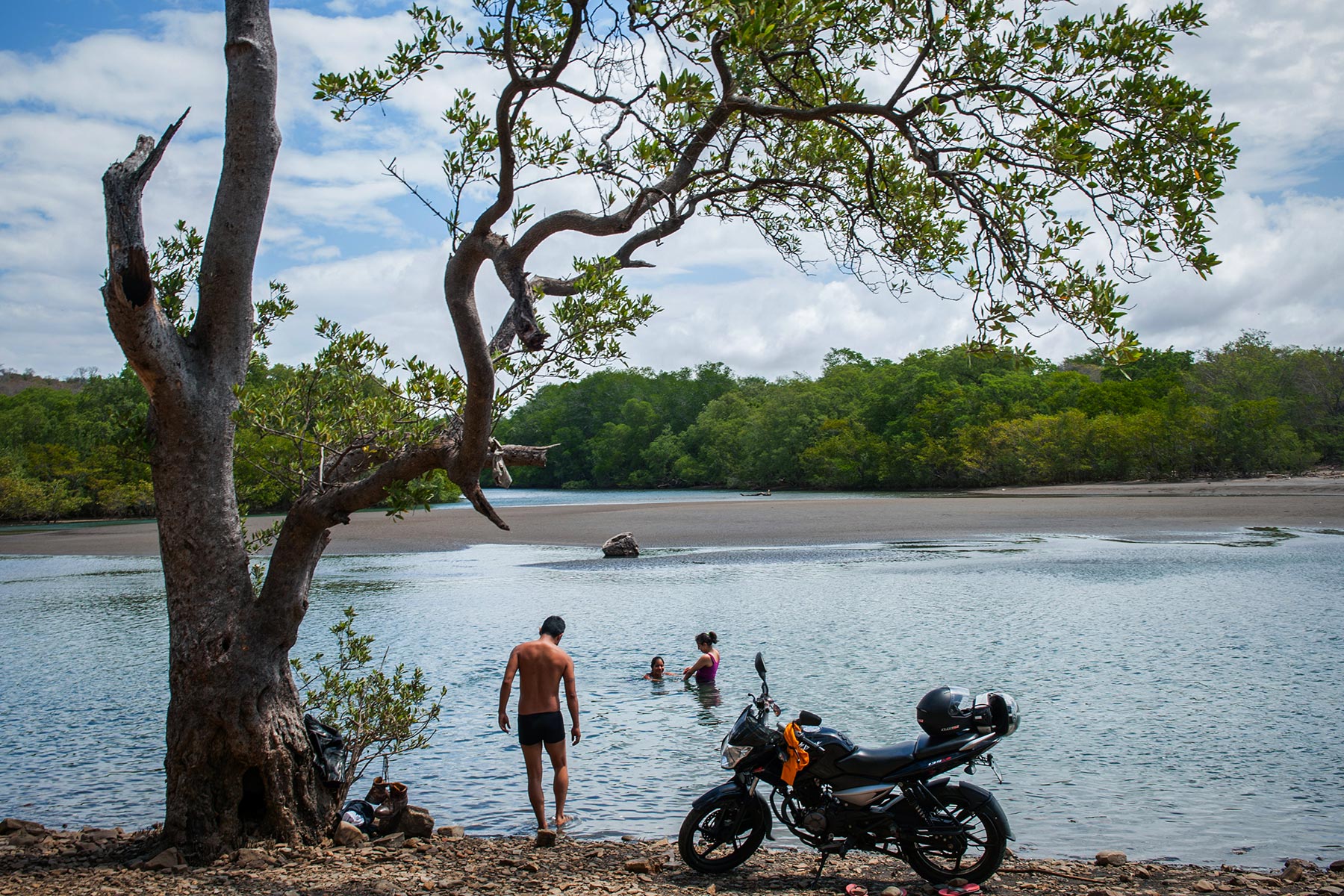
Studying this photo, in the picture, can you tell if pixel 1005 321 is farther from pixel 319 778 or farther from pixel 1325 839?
pixel 319 778

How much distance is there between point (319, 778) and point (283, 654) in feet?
3.20

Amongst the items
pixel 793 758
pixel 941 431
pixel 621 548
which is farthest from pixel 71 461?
pixel 793 758

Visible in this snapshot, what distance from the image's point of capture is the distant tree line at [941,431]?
6306 cm

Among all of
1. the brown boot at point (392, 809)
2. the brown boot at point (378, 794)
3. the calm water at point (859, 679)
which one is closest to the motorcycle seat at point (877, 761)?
the calm water at point (859, 679)

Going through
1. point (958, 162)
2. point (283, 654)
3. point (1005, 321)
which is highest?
point (958, 162)

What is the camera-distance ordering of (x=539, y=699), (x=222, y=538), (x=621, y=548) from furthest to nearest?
(x=621, y=548) < (x=539, y=699) < (x=222, y=538)

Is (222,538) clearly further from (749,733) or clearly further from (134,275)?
(749,733)

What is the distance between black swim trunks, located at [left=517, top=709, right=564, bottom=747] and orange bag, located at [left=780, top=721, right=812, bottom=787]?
2168 millimetres

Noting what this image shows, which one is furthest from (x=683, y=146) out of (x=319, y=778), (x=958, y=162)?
(x=319, y=778)

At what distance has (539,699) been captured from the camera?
732 centimetres

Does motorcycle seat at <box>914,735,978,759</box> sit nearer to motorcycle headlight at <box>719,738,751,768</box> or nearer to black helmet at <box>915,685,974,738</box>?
black helmet at <box>915,685,974,738</box>

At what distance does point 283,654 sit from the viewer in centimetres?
659

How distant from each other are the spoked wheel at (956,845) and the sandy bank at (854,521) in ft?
98.2

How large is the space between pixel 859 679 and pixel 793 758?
762 cm
